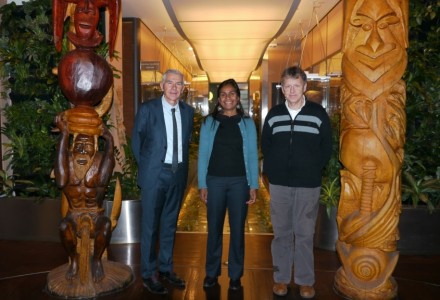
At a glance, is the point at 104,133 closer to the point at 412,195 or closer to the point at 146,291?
the point at 146,291

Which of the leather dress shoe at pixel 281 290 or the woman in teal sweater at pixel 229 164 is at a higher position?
the woman in teal sweater at pixel 229 164

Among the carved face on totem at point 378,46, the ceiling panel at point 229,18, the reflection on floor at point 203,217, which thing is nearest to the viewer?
the carved face on totem at point 378,46

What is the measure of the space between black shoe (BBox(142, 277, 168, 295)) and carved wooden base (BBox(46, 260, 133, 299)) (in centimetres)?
20

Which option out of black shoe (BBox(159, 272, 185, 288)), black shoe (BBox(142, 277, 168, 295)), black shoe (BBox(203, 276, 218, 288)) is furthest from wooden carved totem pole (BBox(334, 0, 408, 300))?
black shoe (BBox(142, 277, 168, 295))

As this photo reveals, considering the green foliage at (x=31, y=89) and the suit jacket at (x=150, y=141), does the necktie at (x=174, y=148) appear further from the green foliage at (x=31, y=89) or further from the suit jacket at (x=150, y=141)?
the green foliage at (x=31, y=89)

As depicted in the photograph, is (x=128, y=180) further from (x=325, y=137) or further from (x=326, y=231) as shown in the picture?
(x=325, y=137)

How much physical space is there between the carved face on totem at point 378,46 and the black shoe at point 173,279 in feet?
5.79

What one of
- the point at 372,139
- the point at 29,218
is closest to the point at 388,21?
the point at 372,139

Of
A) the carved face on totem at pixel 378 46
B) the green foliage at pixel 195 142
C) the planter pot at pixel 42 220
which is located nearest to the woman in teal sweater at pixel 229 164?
the carved face on totem at pixel 378 46

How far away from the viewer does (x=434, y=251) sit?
12.8 ft

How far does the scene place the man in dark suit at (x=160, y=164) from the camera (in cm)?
287

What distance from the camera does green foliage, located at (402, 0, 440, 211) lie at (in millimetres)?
3998

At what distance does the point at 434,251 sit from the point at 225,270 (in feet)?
6.44

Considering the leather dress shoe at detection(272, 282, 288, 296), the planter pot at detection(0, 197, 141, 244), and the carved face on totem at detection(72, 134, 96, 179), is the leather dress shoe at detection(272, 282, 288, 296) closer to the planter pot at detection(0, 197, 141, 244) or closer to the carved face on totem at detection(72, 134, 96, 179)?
the carved face on totem at detection(72, 134, 96, 179)
